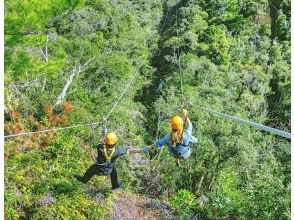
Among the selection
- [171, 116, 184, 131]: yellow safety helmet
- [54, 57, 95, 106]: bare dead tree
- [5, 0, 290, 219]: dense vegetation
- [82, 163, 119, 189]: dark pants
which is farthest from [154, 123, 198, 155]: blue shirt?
[54, 57, 95, 106]: bare dead tree

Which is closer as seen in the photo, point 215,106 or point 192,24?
point 215,106

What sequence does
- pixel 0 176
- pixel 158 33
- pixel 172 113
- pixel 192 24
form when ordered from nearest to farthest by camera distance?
pixel 0 176, pixel 172 113, pixel 192 24, pixel 158 33

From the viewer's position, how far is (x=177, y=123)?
7.32m

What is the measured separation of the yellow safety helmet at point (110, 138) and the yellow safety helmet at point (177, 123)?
1.00 meters

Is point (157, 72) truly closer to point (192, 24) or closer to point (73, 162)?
point (192, 24)

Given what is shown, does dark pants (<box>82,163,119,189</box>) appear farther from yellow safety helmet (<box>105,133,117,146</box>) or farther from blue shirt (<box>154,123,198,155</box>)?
blue shirt (<box>154,123,198,155</box>)

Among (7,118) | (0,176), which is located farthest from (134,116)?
(0,176)

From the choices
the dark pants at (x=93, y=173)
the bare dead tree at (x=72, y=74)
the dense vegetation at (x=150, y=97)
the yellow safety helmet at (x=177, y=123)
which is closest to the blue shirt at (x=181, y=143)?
the yellow safety helmet at (x=177, y=123)

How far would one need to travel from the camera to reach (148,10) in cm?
3953

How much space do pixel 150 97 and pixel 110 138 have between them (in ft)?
71.1

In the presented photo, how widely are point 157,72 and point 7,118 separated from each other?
695 inches

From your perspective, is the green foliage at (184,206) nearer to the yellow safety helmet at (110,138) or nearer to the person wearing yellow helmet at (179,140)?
the person wearing yellow helmet at (179,140)

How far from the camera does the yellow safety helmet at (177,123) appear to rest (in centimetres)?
725

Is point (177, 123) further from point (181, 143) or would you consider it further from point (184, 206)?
point (184, 206)
